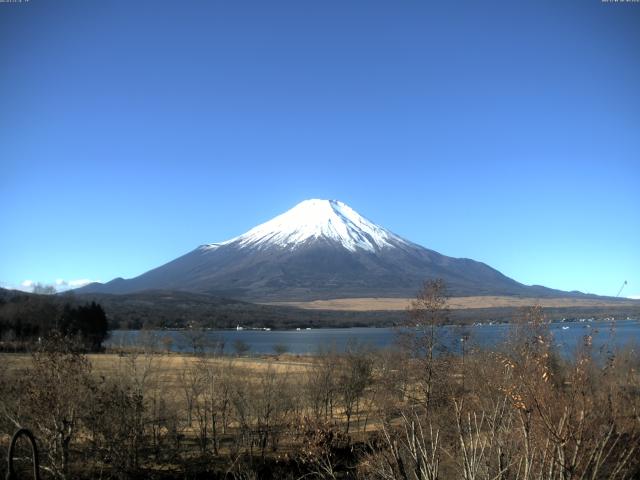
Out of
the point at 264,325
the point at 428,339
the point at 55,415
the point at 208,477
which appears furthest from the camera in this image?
the point at 264,325

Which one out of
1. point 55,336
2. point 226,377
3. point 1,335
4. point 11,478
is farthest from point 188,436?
point 1,335

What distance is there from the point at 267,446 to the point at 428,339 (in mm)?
9069

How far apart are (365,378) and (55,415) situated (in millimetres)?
23364

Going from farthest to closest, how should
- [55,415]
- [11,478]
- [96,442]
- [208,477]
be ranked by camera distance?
[208,477] → [96,442] → [55,415] → [11,478]

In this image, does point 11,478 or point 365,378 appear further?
point 365,378

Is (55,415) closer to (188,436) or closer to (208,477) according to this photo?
(208,477)

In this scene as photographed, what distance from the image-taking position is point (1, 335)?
7962 centimetres

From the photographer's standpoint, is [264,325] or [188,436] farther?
[264,325]

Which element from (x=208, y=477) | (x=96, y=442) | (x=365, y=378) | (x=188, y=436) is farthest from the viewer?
(x=365, y=378)

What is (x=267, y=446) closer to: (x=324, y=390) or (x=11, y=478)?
(x=324, y=390)

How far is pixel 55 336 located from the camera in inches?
625

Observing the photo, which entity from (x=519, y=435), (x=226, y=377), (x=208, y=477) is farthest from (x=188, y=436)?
(x=519, y=435)

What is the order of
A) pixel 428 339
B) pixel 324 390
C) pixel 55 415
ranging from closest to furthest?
pixel 55 415 → pixel 428 339 → pixel 324 390

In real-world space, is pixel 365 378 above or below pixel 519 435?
below
